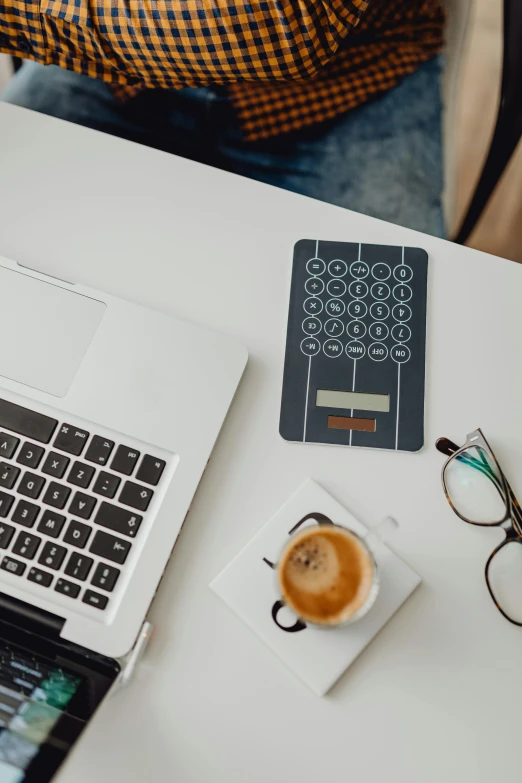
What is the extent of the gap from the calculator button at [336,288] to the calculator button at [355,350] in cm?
5

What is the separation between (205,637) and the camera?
0.61 m

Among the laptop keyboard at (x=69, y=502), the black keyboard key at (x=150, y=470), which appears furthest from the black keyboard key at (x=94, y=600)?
the black keyboard key at (x=150, y=470)

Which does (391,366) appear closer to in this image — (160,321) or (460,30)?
(160,321)

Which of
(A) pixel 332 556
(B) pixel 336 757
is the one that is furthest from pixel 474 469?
(B) pixel 336 757

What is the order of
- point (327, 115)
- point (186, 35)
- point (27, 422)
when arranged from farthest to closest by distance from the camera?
point (327, 115) → point (186, 35) → point (27, 422)

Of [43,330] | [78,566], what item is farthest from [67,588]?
[43,330]

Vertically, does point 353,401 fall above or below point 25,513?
above

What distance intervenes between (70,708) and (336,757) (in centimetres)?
23

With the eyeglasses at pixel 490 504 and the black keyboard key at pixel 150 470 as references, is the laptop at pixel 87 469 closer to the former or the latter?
the black keyboard key at pixel 150 470

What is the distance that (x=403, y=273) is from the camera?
2.26 feet

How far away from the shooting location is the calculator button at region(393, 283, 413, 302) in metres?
0.68

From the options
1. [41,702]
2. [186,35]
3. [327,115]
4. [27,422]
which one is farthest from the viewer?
[327,115]

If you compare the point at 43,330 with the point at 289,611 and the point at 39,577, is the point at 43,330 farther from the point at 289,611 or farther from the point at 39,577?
the point at 289,611

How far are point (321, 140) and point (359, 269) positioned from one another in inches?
12.5
